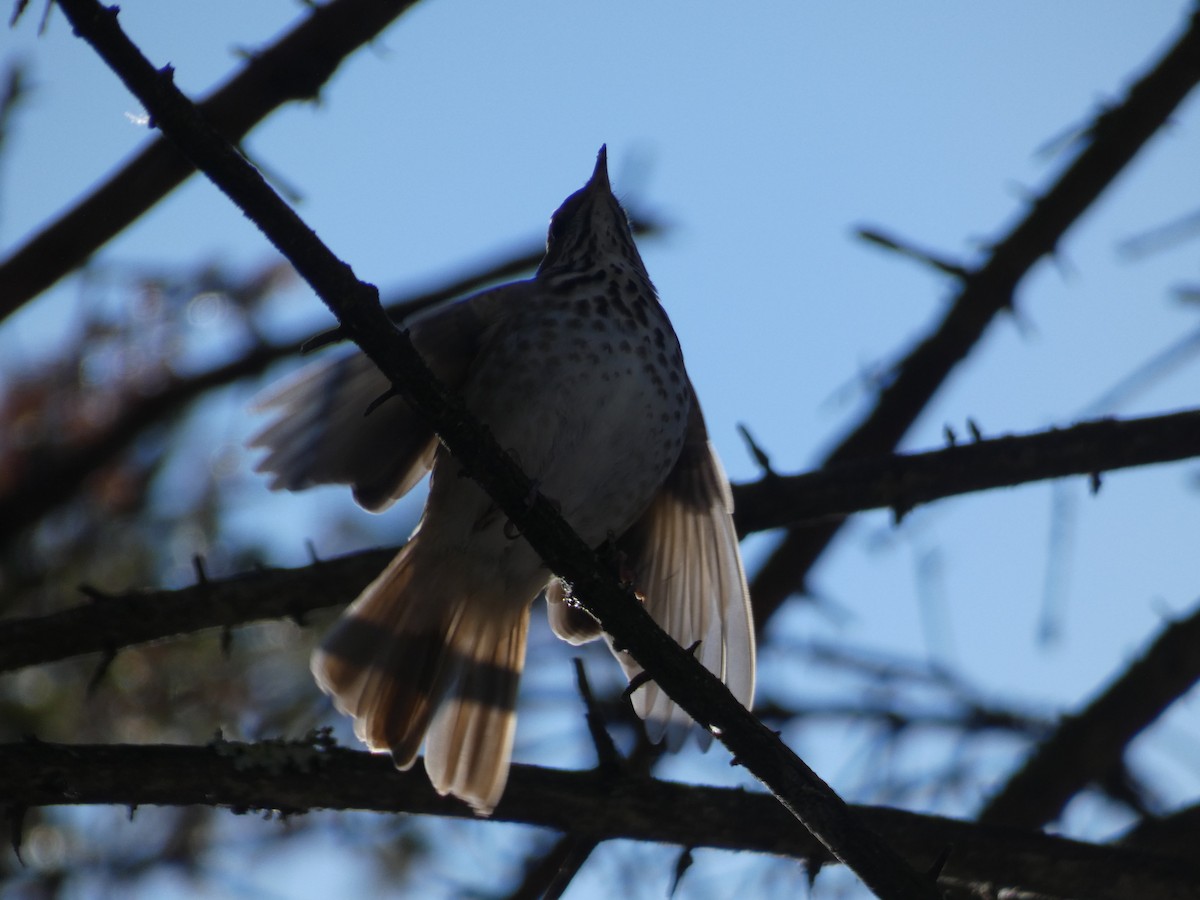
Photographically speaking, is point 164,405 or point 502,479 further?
point 164,405

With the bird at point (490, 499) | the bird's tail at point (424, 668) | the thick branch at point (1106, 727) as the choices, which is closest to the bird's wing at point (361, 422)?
the bird at point (490, 499)

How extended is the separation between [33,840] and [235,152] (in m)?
4.18

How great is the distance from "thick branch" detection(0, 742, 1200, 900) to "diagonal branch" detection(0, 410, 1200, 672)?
0.54 m

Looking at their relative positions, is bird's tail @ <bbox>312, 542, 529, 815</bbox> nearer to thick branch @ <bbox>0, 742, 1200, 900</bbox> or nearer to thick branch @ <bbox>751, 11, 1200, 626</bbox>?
thick branch @ <bbox>0, 742, 1200, 900</bbox>

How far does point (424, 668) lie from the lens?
3658mm

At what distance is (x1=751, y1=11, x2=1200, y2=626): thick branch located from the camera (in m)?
3.82

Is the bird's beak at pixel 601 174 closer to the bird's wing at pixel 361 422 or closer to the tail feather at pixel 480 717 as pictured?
the bird's wing at pixel 361 422

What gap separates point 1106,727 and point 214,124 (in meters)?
2.87

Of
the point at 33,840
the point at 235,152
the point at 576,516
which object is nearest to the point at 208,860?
the point at 33,840

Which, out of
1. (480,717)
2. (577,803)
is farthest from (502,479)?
(480,717)

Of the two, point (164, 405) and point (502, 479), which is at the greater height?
point (164, 405)

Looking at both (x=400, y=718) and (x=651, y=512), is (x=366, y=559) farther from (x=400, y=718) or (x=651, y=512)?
(x=651, y=512)

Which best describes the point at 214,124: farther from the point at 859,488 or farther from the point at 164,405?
the point at 859,488

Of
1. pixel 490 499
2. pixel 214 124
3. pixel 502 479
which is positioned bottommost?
pixel 490 499
